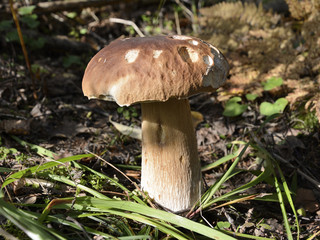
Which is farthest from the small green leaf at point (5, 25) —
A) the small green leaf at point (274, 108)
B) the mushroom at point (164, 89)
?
the small green leaf at point (274, 108)

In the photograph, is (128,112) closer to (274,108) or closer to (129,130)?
(129,130)

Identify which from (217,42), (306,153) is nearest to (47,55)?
(217,42)

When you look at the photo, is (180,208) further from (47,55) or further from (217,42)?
(47,55)

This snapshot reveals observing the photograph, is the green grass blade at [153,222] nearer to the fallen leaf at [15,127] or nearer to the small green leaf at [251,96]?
the fallen leaf at [15,127]

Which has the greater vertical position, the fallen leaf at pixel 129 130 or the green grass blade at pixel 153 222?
the green grass blade at pixel 153 222

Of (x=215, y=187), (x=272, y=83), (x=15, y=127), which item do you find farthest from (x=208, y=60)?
(x=15, y=127)

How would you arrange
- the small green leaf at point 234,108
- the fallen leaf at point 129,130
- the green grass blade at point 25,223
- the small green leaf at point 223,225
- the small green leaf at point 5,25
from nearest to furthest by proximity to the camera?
the green grass blade at point 25,223, the small green leaf at point 223,225, the fallen leaf at point 129,130, the small green leaf at point 234,108, the small green leaf at point 5,25

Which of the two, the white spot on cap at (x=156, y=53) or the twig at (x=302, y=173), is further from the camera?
the twig at (x=302, y=173)

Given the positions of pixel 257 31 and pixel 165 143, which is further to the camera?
pixel 257 31
